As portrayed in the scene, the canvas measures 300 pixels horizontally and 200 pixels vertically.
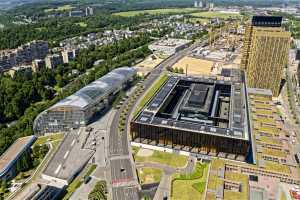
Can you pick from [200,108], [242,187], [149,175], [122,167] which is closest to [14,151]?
[122,167]

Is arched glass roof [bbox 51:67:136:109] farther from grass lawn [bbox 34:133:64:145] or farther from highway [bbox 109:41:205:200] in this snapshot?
highway [bbox 109:41:205:200]

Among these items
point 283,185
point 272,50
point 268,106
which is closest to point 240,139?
point 283,185

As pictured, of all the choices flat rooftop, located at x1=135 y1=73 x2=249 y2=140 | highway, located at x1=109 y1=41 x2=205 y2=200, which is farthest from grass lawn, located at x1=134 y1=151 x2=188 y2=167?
flat rooftop, located at x1=135 y1=73 x2=249 y2=140

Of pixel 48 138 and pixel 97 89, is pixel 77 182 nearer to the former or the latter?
pixel 48 138

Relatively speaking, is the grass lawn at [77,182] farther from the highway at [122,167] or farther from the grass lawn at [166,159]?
the grass lawn at [166,159]

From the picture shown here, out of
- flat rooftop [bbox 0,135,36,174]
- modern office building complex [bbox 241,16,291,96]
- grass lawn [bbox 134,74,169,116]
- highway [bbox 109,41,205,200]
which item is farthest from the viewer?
modern office building complex [bbox 241,16,291,96]

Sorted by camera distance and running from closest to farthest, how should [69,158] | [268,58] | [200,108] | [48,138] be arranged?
1. [69,158]
2. [48,138]
3. [200,108]
4. [268,58]

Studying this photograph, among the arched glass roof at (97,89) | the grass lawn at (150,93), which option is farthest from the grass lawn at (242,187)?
the arched glass roof at (97,89)
